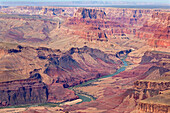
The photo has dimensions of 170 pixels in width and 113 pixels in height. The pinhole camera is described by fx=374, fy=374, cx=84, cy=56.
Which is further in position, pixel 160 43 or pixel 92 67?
pixel 160 43

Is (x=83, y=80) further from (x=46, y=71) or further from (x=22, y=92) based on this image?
(x=22, y=92)

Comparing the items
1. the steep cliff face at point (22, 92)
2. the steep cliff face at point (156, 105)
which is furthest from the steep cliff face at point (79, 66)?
the steep cliff face at point (156, 105)

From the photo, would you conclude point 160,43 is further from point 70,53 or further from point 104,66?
point 70,53

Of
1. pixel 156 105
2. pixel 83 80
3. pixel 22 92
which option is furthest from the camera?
pixel 83 80

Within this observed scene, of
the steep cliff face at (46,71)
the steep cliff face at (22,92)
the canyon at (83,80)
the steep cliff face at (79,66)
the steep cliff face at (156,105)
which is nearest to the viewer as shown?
the steep cliff face at (156,105)

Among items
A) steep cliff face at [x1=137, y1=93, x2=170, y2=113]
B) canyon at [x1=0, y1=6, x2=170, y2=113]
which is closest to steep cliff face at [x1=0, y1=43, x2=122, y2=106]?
canyon at [x1=0, y1=6, x2=170, y2=113]

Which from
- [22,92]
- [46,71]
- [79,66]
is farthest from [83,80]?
[22,92]

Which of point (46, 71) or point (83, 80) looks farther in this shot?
point (83, 80)

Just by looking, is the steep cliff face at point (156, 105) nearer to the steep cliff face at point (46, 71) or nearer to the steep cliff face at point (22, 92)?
the steep cliff face at point (46, 71)

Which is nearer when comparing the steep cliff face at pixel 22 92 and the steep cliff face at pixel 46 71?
the steep cliff face at pixel 22 92

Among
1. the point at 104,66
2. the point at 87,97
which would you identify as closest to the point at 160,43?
the point at 104,66

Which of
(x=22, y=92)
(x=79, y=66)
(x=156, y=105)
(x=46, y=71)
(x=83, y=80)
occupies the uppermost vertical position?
(x=79, y=66)
